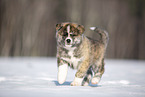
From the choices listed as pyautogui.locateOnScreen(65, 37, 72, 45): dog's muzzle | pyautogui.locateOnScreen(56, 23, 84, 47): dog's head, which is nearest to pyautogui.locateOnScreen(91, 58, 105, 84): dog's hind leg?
pyautogui.locateOnScreen(56, 23, 84, 47): dog's head

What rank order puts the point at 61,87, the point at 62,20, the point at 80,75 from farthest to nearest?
the point at 62,20 → the point at 80,75 → the point at 61,87

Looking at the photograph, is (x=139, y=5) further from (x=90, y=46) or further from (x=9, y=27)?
(x=90, y=46)

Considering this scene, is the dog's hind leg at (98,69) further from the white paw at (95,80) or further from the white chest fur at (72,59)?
the white chest fur at (72,59)

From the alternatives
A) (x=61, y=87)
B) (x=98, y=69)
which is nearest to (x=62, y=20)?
(x=98, y=69)

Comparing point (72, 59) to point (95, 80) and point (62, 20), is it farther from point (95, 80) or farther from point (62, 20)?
point (62, 20)

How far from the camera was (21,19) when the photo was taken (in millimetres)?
25719

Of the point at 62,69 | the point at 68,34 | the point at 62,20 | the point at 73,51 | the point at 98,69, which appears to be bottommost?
the point at 98,69

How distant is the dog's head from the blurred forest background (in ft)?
60.1

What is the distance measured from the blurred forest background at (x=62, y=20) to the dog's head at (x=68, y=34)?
18.3 m

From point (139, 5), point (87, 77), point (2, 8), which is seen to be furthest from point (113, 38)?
point (87, 77)

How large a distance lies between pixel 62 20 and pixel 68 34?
20.6 m

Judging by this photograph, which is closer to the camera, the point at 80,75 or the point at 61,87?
the point at 61,87

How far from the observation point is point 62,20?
2483 cm

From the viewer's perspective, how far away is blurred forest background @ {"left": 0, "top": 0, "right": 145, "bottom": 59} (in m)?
24.6
